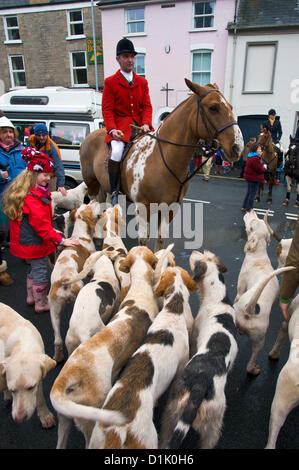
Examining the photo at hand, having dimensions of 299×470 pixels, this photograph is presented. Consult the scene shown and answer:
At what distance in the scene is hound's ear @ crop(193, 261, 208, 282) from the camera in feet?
10.7

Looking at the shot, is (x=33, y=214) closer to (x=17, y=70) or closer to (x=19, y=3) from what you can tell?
(x=17, y=70)

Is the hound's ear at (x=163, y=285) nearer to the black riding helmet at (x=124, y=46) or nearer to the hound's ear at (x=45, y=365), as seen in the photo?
the hound's ear at (x=45, y=365)

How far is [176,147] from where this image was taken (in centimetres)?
441

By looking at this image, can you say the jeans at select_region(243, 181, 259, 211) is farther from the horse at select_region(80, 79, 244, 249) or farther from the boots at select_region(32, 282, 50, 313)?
the boots at select_region(32, 282, 50, 313)

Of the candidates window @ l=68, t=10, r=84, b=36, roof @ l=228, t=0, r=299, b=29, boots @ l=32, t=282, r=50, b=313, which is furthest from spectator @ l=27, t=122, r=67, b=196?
window @ l=68, t=10, r=84, b=36

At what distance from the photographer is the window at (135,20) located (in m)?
17.0

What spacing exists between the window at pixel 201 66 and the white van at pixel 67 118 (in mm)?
9574

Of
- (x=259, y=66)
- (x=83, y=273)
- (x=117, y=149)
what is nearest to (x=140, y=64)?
(x=259, y=66)

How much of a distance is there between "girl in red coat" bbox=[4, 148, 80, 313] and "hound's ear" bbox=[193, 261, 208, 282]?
1562mm

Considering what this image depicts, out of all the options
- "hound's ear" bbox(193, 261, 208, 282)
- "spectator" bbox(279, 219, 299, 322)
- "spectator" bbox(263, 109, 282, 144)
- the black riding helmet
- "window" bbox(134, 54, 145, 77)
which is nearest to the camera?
"spectator" bbox(279, 219, 299, 322)

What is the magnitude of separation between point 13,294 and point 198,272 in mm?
3259

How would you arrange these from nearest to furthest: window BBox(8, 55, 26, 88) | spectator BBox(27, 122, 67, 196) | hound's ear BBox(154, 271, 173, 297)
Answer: hound's ear BBox(154, 271, 173, 297) < spectator BBox(27, 122, 67, 196) < window BBox(8, 55, 26, 88)

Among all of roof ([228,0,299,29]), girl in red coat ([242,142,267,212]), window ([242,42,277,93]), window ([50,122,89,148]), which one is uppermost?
roof ([228,0,299,29])
